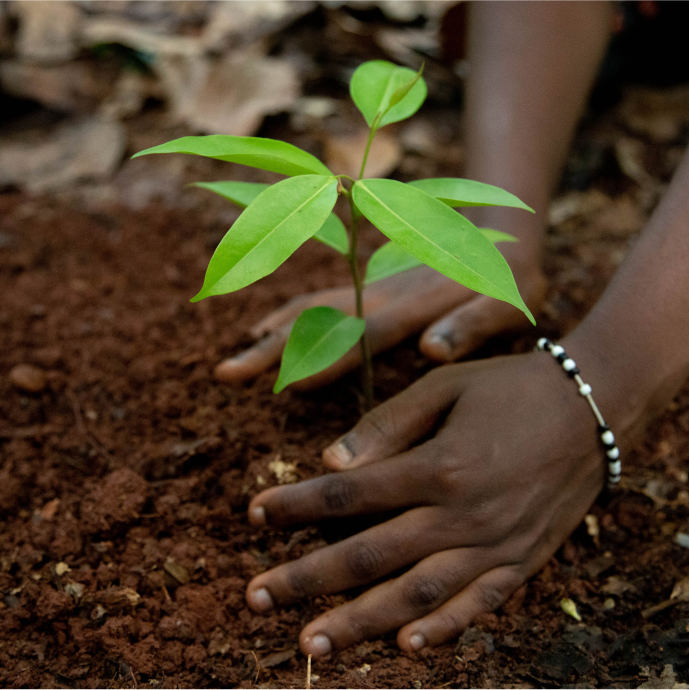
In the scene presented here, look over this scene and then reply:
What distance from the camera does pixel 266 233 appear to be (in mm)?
736

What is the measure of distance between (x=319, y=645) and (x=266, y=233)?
0.68 metres

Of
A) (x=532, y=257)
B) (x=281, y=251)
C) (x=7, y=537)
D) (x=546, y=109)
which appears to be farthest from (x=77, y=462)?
(x=546, y=109)

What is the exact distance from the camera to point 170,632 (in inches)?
39.9

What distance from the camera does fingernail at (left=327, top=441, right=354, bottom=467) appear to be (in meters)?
1.08

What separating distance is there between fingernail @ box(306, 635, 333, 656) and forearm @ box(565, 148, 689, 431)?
25.0 inches

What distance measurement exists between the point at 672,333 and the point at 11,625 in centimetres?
124

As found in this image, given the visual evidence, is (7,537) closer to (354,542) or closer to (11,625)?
(11,625)

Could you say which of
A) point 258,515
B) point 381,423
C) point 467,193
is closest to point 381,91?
point 467,193

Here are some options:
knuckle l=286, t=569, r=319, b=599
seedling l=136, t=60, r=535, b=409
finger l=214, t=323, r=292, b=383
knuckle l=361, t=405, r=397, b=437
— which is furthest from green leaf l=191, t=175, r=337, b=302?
finger l=214, t=323, r=292, b=383

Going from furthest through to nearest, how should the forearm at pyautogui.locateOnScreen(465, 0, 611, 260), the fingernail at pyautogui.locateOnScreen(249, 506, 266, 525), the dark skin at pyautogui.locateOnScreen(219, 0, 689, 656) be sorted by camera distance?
the forearm at pyautogui.locateOnScreen(465, 0, 611, 260) → the fingernail at pyautogui.locateOnScreen(249, 506, 266, 525) → the dark skin at pyautogui.locateOnScreen(219, 0, 689, 656)

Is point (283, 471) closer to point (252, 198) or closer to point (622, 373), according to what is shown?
point (252, 198)

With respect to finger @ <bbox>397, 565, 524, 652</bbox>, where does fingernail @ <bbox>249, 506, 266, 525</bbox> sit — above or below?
below

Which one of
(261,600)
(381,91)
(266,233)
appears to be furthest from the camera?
(261,600)

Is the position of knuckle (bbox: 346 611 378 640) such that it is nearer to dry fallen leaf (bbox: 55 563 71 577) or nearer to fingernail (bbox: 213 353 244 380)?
dry fallen leaf (bbox: 55 563 71 577)
